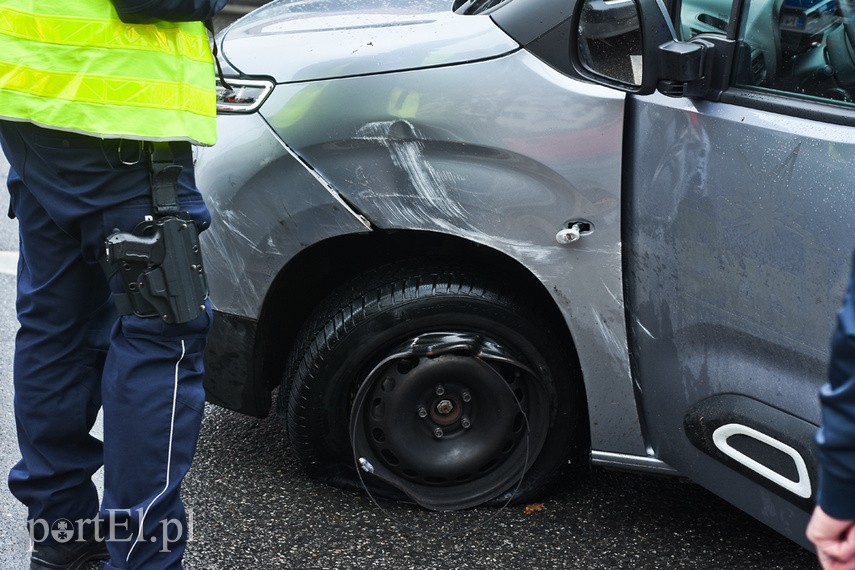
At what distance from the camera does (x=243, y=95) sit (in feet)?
8.64

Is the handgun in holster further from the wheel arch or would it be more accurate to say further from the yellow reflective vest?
the wheel arch

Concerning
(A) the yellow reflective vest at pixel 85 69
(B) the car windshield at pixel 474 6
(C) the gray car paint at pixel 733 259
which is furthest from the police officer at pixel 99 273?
(C) the gray car paint at pixel 733 259

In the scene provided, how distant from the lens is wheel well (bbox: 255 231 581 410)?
8.54 ft

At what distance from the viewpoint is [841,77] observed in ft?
6.94

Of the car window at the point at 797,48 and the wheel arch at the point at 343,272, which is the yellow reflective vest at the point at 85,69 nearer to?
the wheel arch at the point at 343,272

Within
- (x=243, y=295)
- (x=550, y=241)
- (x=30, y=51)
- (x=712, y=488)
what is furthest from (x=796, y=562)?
(x=30, y=51)

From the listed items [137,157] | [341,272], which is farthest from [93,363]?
[341,272]

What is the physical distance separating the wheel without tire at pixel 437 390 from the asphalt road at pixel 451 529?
89mm

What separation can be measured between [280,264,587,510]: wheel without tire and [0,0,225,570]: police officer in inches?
19.8

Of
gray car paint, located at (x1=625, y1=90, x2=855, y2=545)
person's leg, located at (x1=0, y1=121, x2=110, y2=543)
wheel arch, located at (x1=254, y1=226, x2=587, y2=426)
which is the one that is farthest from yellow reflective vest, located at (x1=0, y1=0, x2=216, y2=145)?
gray car paint, located at (x1=625, y1=90, x2=855, y2=545)

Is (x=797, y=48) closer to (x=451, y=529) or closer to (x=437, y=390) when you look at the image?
(x=437, y=390)

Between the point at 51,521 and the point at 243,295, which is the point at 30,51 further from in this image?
the point at 51,521

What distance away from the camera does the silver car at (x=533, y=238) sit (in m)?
2.13

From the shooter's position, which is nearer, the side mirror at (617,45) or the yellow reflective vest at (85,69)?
the yellow reflective vest at (85,69)
